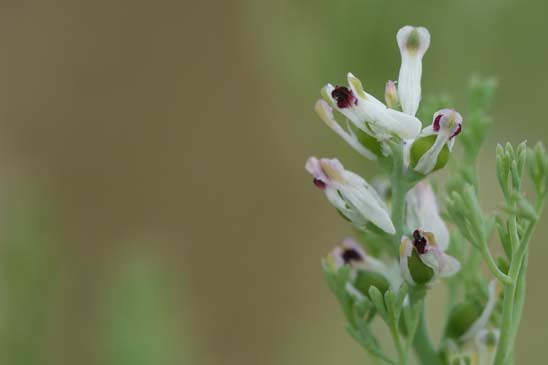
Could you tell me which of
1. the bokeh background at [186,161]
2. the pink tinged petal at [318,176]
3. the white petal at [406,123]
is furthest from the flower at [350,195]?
the bokeh background at [186,161]

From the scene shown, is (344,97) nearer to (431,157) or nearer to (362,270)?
(431,157)

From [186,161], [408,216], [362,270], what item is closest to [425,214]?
[408,216]

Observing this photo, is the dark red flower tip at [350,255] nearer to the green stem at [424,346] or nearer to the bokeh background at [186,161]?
the green stem at [424,346]

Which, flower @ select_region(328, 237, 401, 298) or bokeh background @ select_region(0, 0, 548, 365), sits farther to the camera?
bokeh background @ select_region(0, 0, 548, 365)

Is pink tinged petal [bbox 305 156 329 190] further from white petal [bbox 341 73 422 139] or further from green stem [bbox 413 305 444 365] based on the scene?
green stem [bbox 413 305 444 365]

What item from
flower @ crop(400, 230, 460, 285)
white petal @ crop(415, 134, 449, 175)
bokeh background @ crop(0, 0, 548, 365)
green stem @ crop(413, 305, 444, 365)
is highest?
bokeh background @ crop(0, 0, 548, 365)

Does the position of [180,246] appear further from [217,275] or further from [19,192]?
[19,192]

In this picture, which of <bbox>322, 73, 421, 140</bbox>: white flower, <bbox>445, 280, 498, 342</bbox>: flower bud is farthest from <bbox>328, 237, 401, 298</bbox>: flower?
<bbox>322, 73, 421, 140</bbox>: white flower

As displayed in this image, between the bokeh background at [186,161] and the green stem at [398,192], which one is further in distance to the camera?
the bokeh background at [186,161]
